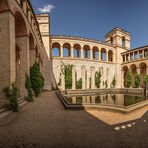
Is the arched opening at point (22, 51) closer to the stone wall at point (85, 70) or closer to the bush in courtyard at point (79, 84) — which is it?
the stone wall at point (85, 70)

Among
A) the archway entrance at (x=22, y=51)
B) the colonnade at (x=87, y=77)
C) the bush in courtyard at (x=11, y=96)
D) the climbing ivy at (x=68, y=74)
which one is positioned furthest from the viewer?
the colonnade at (x=87, y=77)

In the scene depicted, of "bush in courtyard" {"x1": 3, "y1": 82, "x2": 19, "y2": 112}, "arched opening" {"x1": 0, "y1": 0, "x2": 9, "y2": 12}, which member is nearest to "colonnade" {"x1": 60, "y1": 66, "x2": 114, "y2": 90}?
"bush in courtyard" {"x1": 3, "y1": 82, "x2": 19, "y2": 112}

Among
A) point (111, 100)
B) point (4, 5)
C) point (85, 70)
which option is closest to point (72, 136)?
point (4, 5)

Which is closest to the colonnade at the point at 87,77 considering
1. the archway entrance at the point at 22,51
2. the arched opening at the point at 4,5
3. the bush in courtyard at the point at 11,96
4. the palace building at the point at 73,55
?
the palace building at the point at 73,55

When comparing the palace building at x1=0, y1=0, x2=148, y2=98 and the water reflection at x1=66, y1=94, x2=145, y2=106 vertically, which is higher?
the palace building at x1=0, y1=0, x2=148, y2=98

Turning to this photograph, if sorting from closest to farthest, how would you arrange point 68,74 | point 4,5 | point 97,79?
point 4,5 → point 68,74 → point 97,79

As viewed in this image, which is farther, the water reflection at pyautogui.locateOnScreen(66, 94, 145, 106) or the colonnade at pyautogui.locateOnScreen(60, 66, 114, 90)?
the colonnade at pyautogui.locateOnScreen(60, 66, 114, 90)

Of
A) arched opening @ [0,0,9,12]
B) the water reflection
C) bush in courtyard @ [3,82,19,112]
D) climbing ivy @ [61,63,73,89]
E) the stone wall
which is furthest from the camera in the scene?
the stone wall

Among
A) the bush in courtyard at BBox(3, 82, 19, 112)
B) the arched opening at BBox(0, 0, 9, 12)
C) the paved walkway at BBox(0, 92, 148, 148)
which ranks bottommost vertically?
the paved walkway at BBox(0, 92, 148, 148)

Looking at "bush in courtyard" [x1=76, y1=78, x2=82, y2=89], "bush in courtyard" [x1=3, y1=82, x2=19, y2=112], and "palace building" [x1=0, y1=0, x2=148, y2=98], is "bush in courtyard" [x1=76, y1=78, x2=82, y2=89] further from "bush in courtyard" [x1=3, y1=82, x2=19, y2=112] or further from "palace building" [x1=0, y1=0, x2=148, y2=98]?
"bush in courtyard" [x1=3, y1=82, x2=19, y2=112]

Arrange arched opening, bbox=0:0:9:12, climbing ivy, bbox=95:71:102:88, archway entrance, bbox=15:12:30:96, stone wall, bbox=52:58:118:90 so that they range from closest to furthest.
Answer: arched opening, bbox=0:0:9:12 < archway entrance, bbox=15:12:30:96 < stone wall, bbox=52:58:118:90 < climbing ivy, bbox=95:71:102:88

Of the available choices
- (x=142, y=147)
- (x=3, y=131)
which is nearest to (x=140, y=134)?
(x=142, y=147)

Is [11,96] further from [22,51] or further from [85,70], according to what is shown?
[85,70]

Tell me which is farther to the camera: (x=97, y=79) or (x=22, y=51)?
(x=97, y=79)
